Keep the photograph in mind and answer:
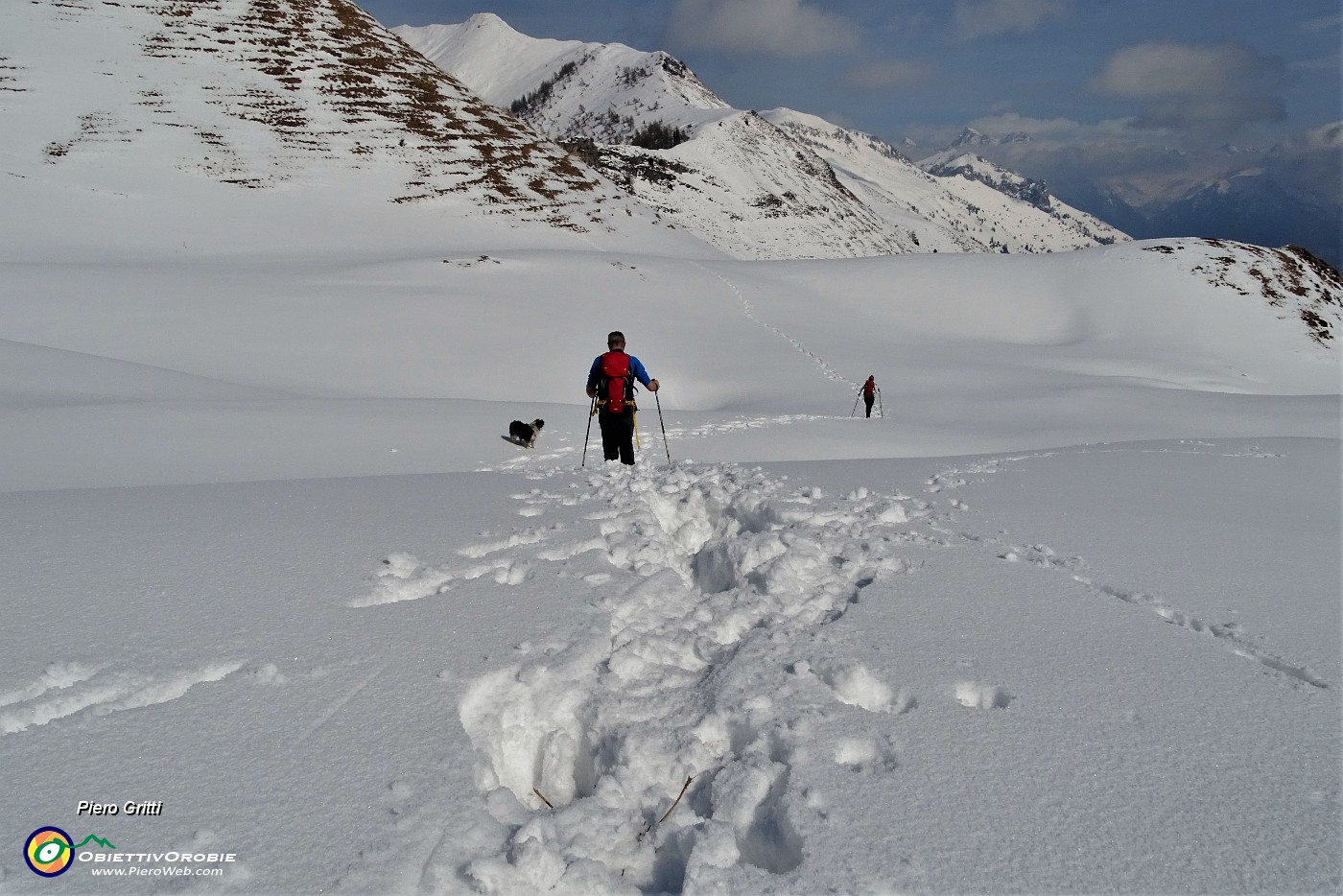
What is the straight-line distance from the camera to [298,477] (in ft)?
25.7

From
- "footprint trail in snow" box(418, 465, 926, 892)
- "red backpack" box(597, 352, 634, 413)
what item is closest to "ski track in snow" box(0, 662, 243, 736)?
"footprint trail in snow" box(418, 465, 926, 892)

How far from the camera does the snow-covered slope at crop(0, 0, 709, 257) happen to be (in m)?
38.5

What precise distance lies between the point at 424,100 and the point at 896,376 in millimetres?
50291

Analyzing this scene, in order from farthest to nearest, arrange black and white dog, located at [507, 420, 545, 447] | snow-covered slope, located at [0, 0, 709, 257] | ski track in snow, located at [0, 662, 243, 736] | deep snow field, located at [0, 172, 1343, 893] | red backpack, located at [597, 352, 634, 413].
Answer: snow-covered slope, located at [0, 0, 709, 257], black and white dog, located at [507, 420, 545, 447], red backpack, located at [597, 352, 634, 413], ski track in snow, located at [0, 662, 243, 736], deep snow field, located at [0, 172, 1343, 893]

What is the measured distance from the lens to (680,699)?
364 centimetres

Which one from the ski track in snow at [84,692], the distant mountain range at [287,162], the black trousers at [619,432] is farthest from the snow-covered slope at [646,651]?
the distant mountain range at [287,162]

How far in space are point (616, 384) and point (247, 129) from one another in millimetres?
52229

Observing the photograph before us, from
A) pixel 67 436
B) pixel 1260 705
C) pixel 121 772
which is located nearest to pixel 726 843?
pixel 121 772

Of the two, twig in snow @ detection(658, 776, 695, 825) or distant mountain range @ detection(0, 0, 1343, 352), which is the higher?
distant mountain range @ detection(0, 0, 1343, 352)

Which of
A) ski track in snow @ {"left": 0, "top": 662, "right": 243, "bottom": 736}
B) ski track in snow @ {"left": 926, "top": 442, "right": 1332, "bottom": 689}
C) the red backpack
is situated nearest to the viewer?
ski track in snow @ {"left": 0, "top": 662, "right": 243, "bottom": 736}

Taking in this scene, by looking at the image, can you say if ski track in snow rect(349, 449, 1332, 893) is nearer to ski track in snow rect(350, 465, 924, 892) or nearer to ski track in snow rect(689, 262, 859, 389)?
ski track in snow rect(350, 465, 924, 892)

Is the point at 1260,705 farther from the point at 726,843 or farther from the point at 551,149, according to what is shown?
the point at 551,149

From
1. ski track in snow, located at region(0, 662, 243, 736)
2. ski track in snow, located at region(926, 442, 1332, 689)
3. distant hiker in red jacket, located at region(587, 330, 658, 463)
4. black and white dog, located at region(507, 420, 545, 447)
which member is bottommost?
ski track in snow, located at region(0, 662, 243, 736)

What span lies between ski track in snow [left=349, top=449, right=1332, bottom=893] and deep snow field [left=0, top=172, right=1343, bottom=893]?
0.8 inches
